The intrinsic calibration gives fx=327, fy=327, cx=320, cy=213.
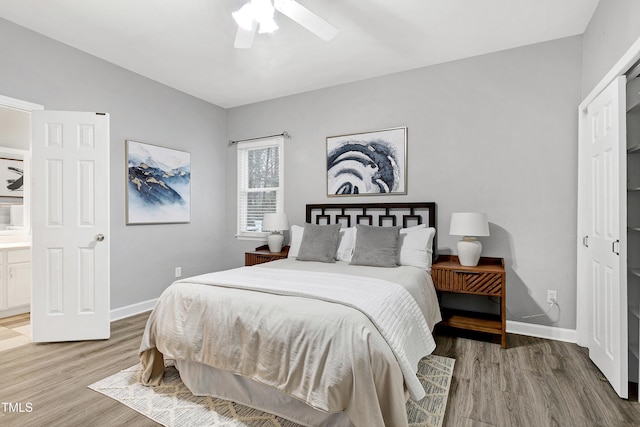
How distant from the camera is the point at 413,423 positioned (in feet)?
5.93

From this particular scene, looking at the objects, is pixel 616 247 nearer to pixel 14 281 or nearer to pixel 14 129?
pixel 14 281

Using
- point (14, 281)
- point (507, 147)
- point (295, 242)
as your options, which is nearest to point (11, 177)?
point (14, 281)

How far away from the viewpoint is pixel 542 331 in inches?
122

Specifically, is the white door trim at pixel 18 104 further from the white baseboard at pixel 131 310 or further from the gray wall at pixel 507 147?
the gray wall at pixel 507 147

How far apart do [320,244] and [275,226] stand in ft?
2.80

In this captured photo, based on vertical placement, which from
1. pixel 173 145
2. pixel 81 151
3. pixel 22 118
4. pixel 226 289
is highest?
pixel 22 118

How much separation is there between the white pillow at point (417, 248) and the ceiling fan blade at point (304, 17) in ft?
6.39

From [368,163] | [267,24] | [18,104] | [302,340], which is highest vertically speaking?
[267,24]

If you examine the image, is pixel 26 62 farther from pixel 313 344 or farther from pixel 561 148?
pixel 561 148

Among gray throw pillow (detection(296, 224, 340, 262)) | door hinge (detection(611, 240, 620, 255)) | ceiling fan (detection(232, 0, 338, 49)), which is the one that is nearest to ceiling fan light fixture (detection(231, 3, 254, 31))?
ceiling fan (detection(232, 0, 338, 49))

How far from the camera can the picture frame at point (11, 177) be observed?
4387 millimetres

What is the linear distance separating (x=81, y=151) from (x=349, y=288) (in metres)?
2.81

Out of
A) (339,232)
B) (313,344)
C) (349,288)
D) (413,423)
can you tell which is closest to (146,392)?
(313,344)

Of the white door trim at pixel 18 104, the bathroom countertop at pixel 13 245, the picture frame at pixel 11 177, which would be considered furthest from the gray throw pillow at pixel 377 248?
the picture frame at pixel 11 177
